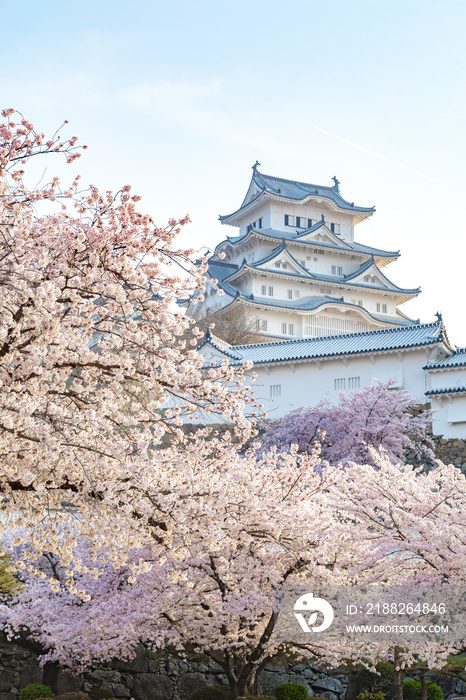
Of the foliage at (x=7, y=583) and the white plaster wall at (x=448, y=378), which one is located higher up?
the white plaster wall at (x=448, y=378)

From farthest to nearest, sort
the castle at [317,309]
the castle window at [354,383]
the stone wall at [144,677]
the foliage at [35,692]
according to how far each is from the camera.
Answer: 1. the castle window at [354,383]
2. the castle at [317,309]
3. the stone wall at [144,677]
4. the foliage at [35,692]

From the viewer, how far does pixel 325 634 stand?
422 inches

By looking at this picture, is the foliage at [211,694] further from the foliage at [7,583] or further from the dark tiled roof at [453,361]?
the dark tiled roof at [453,361]

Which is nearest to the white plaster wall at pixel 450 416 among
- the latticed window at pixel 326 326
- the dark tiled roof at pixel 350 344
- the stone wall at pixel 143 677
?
the dark tiled roof at pixel 350 344

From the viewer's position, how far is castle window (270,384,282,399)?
24422 millimetres

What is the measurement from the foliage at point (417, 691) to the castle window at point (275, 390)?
12230 millimetres

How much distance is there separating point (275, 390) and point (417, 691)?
1260 cm

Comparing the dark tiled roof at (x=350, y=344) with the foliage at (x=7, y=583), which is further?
the dark tiled roof at (x=350, y=344)

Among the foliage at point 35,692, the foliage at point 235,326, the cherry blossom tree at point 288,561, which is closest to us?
the cherry blossom tree at point 288,561

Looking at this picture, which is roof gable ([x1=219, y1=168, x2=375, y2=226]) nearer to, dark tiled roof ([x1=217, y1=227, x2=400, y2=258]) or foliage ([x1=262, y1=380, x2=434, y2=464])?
dark tiled roof ([x1=217, y1=227, x2=400, y2=258])

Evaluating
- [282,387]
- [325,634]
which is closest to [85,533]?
[325,634]

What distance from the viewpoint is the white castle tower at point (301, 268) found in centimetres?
3719

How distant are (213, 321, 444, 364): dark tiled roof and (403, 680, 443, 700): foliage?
11.7m

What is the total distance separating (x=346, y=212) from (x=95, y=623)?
3523 centimetres
